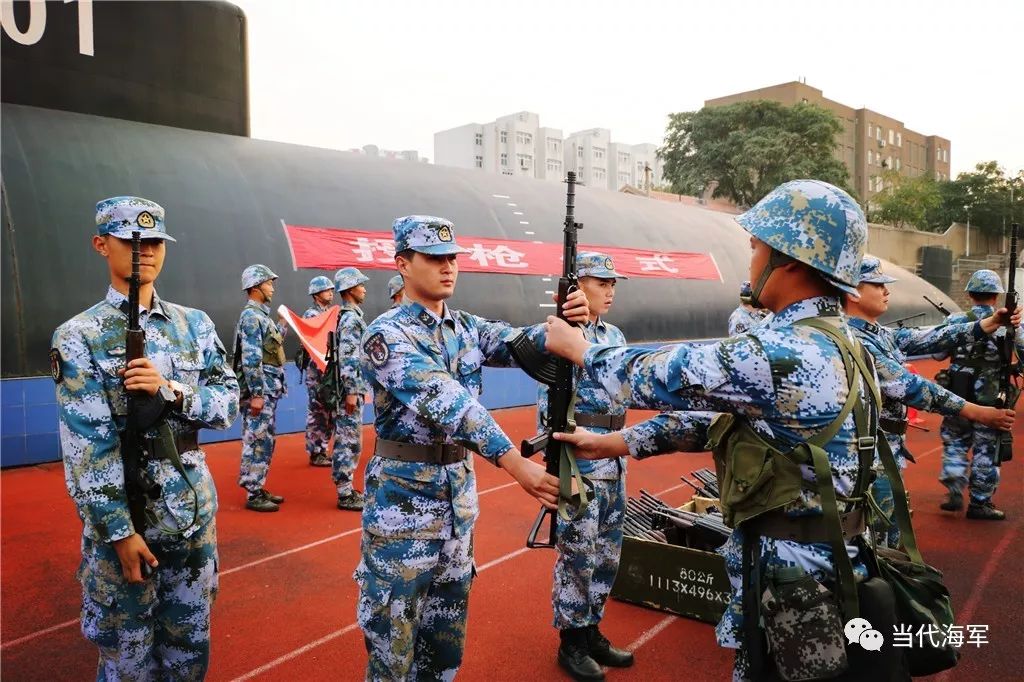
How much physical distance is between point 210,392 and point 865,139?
7437 centimetres

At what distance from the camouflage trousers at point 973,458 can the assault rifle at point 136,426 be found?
7.45 m

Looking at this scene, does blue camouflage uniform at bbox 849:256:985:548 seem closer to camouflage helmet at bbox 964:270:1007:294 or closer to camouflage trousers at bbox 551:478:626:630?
camouflage trousers at bbox 551:478:626:630

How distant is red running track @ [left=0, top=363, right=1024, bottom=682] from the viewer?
13.6ft

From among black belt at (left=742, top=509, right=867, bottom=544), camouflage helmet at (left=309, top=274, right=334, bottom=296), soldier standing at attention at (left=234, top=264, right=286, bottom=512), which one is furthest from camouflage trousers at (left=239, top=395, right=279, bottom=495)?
black belt at (left=742, top=509, right=867, bottom=544)

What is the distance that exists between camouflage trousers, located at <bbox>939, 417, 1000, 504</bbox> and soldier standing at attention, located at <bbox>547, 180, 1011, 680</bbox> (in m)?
6.08

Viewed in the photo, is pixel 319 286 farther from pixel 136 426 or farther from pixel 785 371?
pixel 785 371

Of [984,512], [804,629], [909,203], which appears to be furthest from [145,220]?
[909,203]

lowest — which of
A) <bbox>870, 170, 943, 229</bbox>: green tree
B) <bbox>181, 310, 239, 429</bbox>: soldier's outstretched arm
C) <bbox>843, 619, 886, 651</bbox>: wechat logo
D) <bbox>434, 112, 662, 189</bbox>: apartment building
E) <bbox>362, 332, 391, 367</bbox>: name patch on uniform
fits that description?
<bbox>843, 619, 886, 651</bbox>: wechat logo

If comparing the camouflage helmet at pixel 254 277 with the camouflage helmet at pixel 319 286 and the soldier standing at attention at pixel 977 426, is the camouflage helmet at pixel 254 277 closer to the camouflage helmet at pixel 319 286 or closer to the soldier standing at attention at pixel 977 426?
the camouflage helmet at pixel 319 286

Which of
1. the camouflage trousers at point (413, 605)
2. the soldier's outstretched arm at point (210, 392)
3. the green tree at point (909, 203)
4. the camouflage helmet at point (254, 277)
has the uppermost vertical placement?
the green tree at point (909, 203)

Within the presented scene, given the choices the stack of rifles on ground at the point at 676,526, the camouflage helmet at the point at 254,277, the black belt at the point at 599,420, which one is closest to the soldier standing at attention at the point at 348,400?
the camouflage helmet at the point at 254,277

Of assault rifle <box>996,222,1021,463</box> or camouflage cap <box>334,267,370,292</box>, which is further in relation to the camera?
camouflage cap <box>334,267,370,292</box>

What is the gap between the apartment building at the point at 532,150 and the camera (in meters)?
71.3

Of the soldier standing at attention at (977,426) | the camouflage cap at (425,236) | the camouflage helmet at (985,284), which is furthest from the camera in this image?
the camouflage helmet at (985,284)
